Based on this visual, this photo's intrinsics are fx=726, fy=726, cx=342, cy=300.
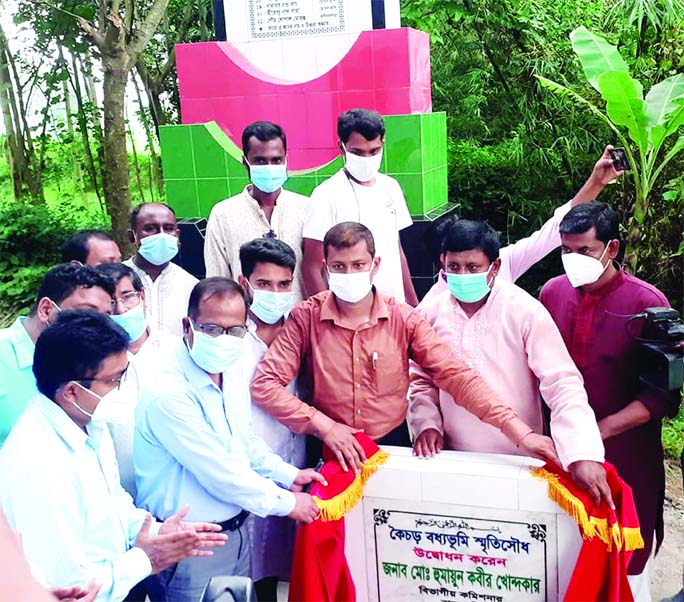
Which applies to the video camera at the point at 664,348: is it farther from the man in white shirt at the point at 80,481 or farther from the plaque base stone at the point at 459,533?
the man in white shirt at the point at 80,481

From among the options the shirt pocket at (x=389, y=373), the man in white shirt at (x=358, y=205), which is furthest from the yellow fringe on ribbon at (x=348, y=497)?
the man in white shirt at (x=358, y=205)

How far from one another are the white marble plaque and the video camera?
0.67 m

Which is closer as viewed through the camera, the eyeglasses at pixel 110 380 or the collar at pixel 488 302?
the eyeglasses at pixel 110 380

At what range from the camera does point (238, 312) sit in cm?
246

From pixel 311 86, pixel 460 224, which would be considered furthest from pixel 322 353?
pixel 311 86

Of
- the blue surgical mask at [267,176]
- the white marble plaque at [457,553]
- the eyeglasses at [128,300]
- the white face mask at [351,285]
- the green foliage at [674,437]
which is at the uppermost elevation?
the blue surgical mask at [267,176]

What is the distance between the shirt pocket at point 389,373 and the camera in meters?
2.65

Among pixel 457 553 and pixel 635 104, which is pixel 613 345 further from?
pixel 635 104

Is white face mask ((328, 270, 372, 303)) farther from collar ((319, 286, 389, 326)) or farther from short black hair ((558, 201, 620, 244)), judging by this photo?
short black hair ((558, 201, 620, 244))

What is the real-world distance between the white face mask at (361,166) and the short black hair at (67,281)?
134 cm

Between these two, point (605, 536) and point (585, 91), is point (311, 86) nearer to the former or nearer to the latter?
point (585, 91)

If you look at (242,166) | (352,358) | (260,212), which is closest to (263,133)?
(260,212)

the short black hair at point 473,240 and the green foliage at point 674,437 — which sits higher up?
the short black hair at point 473,240

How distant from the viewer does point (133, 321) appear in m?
2.85
